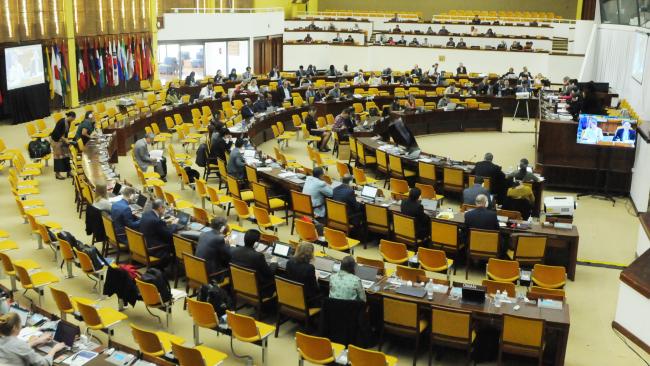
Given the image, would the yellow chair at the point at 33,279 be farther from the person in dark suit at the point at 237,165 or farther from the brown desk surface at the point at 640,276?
the brown desk surface at the point at 640,276

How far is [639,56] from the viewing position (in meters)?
19.7

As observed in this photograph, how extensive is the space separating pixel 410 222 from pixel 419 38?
27.3 meters

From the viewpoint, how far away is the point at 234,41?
34312mm

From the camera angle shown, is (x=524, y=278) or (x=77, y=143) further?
(x=77, y=143)

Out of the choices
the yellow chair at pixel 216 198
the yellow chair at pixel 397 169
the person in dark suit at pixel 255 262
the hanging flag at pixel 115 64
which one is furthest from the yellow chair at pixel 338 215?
the hanging flag at pixel 115 64

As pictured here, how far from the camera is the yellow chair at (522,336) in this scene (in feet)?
24.5

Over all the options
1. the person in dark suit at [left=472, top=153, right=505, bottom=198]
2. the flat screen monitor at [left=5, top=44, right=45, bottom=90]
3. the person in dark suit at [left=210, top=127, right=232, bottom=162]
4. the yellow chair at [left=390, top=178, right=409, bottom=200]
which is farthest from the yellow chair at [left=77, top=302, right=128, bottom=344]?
the flat screen monitor at [left=5, top=44, right=45, bottom=90]

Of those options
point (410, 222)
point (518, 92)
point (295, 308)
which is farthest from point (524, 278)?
point (518, 92)

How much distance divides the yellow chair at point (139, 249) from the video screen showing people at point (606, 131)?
10347 mm

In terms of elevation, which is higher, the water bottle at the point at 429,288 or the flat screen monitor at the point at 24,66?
the flat screen monitor at the point at 24,66

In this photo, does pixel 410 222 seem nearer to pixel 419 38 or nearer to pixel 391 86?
pixel 391 86

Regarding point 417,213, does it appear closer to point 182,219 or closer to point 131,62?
point 182,219

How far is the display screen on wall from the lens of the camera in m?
18.8

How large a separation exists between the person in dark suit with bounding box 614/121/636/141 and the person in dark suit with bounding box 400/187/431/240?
6608 millimetres
